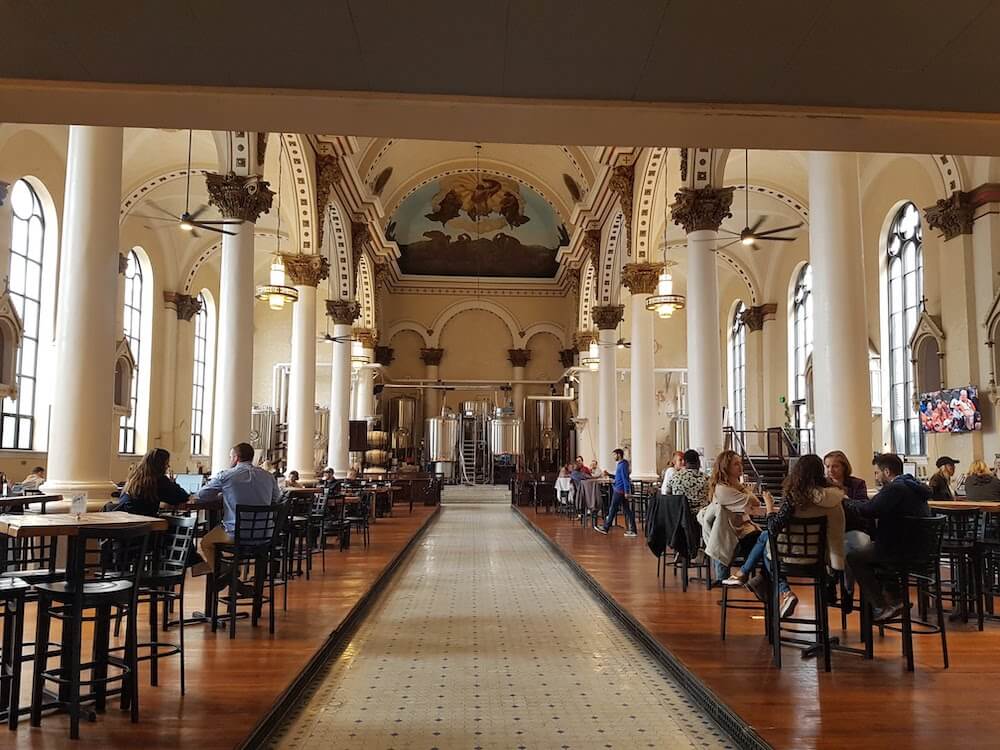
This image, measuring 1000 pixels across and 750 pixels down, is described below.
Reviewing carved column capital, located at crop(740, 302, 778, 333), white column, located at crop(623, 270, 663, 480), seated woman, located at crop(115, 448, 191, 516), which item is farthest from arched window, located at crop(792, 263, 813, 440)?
seated woman, located at crop(115, 448, 191, 516)

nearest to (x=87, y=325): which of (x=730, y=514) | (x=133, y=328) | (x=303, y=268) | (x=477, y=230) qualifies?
(x=730, y=514)

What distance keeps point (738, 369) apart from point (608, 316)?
7.83 m

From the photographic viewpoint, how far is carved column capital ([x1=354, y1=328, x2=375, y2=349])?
25953mm

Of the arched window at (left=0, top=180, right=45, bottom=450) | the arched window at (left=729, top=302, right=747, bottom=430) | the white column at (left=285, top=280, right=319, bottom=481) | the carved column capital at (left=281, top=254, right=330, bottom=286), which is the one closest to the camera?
the arched window at (left=0, top=180, right=45, bottom=450)

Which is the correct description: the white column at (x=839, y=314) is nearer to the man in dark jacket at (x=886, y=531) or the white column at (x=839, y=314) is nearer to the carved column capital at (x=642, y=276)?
the man in dark jacket at (x=886, y=531)

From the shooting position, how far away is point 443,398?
33.0 metres

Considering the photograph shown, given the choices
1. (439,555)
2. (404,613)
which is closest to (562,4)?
(404,613)

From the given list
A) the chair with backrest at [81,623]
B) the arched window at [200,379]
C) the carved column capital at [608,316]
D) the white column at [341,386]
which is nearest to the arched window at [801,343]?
the carved column capital at [608,316]

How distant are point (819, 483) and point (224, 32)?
13.3ft

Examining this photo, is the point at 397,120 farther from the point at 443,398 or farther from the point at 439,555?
the point at 443,398

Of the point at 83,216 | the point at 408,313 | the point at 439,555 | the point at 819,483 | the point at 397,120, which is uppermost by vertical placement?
the point at 408,313

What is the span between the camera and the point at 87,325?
7855mm

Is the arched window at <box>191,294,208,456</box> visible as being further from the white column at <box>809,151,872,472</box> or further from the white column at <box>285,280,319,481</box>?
the white column at <box>809,151,872,472</box>

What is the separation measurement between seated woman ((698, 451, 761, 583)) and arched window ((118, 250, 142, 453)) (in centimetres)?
1858
